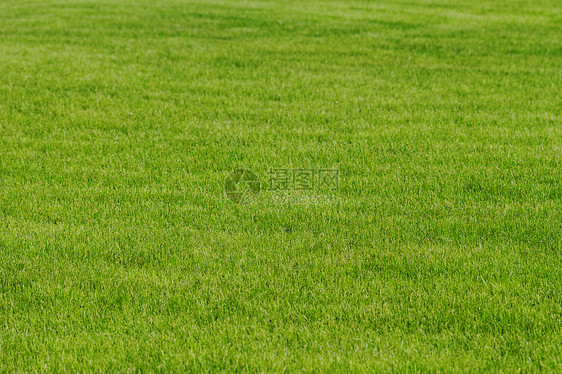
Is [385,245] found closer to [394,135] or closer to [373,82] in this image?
Result: [394,135]

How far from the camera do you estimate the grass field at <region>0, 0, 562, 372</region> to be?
15.9 ft

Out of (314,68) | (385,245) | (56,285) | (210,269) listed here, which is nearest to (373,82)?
(314,68)

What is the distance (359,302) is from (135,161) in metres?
4.66

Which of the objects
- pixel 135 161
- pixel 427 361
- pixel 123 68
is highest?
pixel 123 68

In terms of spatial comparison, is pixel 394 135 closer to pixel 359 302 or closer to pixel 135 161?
pixel 135 161

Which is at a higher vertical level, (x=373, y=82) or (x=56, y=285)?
(x=373, y=82)

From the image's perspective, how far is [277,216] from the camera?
7.00 meters

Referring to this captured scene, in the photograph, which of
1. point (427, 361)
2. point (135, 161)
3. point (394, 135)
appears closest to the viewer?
point (427, 361)

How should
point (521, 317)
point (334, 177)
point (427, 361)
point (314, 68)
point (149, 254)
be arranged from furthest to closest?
1. point (314, 68)
2. point (334, 177)
3. point (149, 254)
4. point (521, 317)
5. point (427, 361)

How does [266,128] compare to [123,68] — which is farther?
[123,68]

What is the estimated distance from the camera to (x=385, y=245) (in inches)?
246

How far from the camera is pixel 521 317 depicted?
16.4 ft

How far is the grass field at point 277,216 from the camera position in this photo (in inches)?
191

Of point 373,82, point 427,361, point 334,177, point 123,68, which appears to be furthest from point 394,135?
point 123,68
